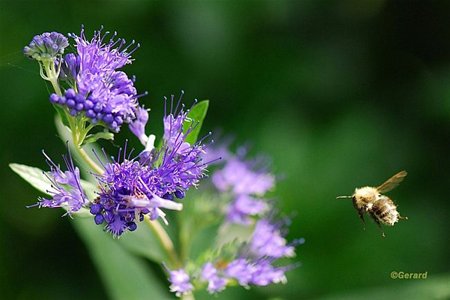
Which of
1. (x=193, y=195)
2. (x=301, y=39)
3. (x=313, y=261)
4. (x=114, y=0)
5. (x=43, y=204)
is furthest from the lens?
(x=301, y=39)

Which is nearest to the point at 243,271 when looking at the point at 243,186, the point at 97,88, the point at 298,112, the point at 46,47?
the point at 243,186

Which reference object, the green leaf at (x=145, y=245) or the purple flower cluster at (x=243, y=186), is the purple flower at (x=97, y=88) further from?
the purple flower cluster at (x=243, y=186)

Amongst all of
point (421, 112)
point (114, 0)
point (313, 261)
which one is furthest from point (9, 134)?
point (421, 112)

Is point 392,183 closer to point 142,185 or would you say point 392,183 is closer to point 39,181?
point 142,185

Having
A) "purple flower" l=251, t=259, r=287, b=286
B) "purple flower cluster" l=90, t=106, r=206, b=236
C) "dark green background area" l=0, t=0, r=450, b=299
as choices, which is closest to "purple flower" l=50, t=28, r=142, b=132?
"purple flower cluster" l=90, t=106, r=206, b=236

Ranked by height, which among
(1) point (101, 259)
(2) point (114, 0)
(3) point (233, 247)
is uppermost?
(2) point (114, 0)

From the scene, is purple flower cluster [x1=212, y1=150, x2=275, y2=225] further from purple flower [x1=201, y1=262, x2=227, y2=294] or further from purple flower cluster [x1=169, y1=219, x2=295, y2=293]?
purple flower [x1=201, y1=262, x2=227, y2=294]

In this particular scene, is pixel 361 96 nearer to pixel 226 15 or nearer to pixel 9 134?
pixel 226 15

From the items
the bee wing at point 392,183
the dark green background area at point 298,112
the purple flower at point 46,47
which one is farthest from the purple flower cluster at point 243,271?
the dark green background area at point 298,112
